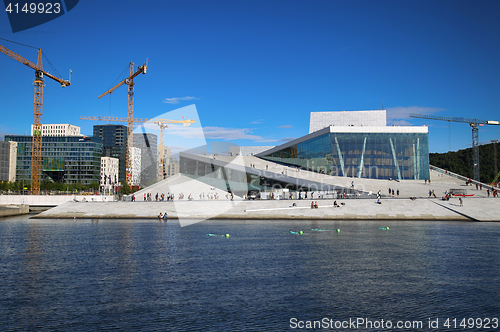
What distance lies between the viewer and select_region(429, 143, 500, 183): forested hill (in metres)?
92.4

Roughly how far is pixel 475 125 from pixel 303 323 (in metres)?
89.3

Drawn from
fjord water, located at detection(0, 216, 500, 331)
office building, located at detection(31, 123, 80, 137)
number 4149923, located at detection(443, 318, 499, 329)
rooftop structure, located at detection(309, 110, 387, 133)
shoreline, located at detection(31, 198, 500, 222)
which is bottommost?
number 4149923, located at detection(443, 318, 499, 329)

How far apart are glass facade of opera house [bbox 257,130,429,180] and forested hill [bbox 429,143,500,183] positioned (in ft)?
160

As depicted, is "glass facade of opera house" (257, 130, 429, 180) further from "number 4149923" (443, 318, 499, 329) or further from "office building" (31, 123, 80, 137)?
"office building" (31, 123, 80, 137)

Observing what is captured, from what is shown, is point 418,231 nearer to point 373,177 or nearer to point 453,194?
point 453,194

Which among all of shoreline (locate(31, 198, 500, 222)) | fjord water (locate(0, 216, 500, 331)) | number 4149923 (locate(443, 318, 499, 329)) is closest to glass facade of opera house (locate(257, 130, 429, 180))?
shoreline (locate(31, 198, 500, 222))

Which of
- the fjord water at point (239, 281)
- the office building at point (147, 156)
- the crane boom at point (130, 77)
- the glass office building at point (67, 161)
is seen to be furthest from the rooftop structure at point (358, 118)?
the office building at point (147, 156)

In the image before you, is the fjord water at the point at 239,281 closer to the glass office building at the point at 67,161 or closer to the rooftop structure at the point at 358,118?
the rooftop structure at the point at 358,118

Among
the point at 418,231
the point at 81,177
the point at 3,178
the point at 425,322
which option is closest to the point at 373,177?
the point at 418,231

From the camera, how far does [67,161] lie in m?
109

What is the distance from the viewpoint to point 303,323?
9203 mm

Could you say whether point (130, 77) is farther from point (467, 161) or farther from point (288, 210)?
point (467, 161)

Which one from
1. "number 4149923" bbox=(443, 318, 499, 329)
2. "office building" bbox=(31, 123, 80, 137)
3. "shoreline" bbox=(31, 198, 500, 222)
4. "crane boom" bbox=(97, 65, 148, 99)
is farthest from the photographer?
"office building" bbox=(31, 123, 80, 137)

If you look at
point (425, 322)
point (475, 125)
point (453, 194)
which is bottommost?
point (425, 322)
